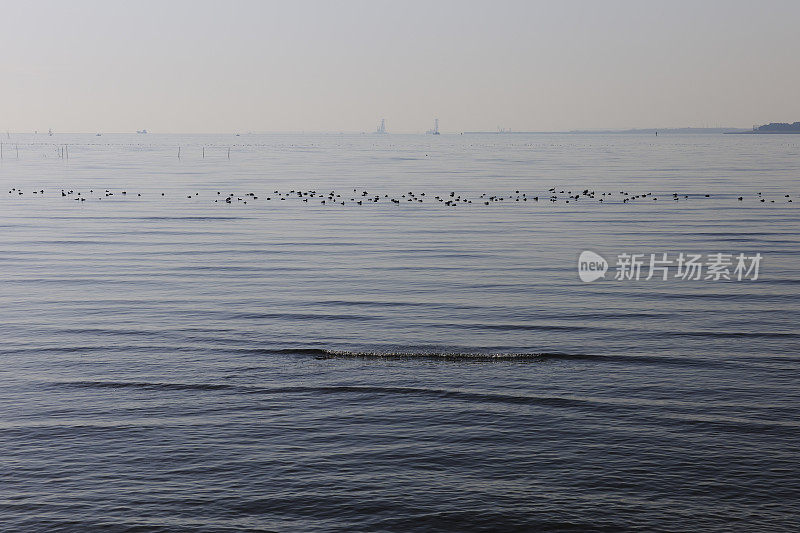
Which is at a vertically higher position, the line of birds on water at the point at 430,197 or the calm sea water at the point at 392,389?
the line of birds on water at the point at 430,197

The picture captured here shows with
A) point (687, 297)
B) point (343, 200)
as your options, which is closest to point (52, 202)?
point (343, 200)

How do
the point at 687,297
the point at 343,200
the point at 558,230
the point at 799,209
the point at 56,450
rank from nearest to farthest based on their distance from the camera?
the point at 56,450
the point at 687,297
the point at 558,230
the point at 799,209
the point at 343,200

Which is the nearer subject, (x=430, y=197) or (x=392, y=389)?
(x=392, y=389)

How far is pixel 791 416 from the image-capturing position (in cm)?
2656

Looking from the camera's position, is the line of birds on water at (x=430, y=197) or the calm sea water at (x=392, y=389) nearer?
the calm sea water at (x=392, y=389)

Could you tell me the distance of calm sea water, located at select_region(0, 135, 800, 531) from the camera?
21.0 meters

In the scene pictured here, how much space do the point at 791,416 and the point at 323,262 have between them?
3464cm

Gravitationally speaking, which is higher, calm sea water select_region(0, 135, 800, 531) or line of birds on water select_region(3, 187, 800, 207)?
line of birds on water select_region(3, 187, 800, 207)

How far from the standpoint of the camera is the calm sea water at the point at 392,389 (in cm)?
2105

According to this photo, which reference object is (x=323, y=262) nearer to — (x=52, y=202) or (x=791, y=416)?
(x=791, y=416)

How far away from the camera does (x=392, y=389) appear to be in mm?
29391

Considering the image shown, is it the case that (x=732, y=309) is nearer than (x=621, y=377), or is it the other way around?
(x=621, y=377)

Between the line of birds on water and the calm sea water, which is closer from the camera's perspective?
the calm sea water

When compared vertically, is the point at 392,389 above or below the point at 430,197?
below
